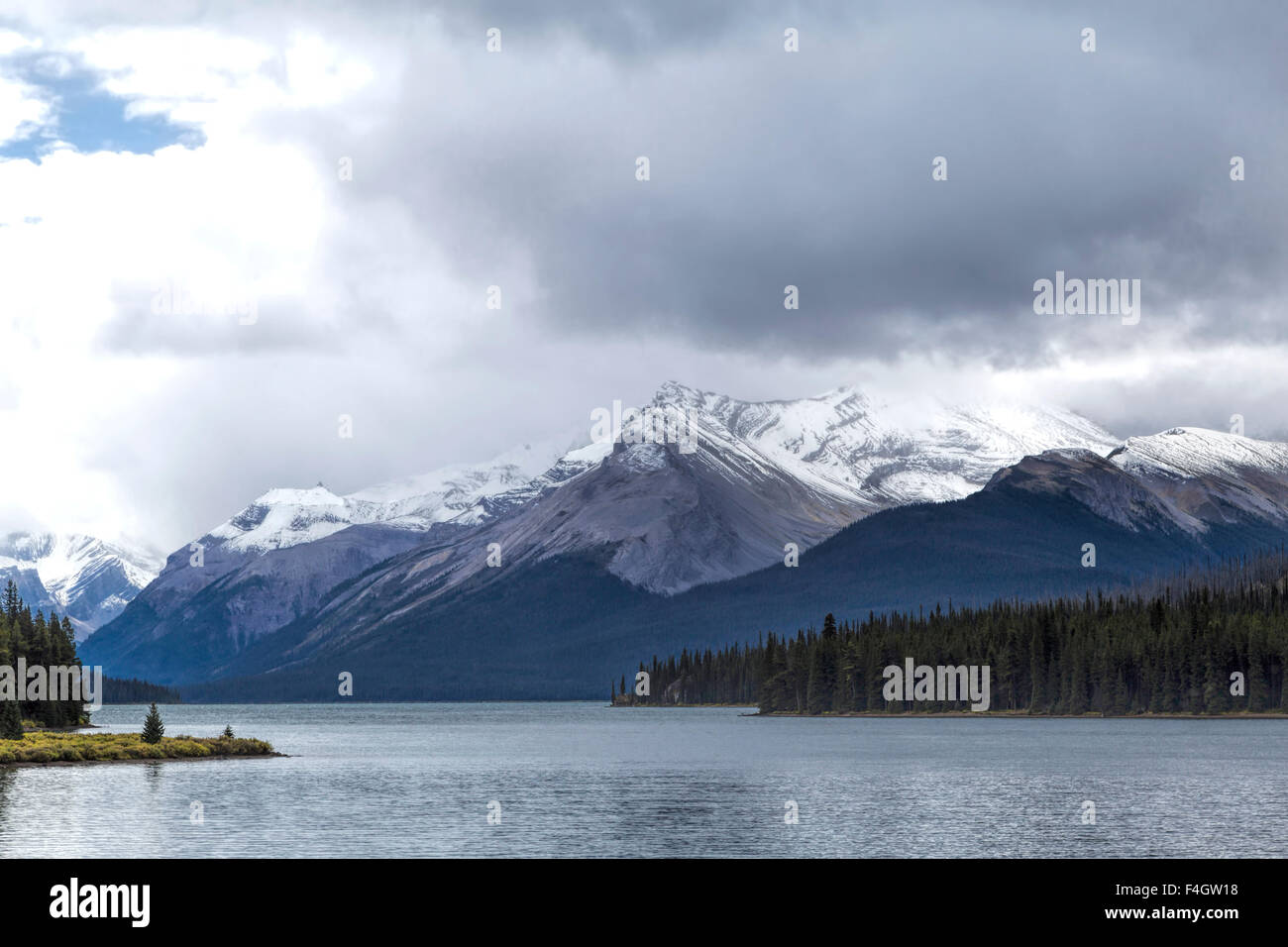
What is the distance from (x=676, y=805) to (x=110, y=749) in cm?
6657

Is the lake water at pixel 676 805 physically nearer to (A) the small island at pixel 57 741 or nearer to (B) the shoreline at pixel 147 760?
(B) the shoreline at pixel 147 760

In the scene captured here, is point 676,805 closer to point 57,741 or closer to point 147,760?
point 147,760

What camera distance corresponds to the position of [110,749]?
14575 cm

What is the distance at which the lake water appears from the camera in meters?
79.2

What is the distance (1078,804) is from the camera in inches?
3967

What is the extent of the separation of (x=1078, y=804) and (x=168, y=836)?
186ft

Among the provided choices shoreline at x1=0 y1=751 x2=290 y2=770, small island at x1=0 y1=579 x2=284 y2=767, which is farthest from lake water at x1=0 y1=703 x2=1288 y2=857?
small island at x1=0 y1=579 x2=284 y2=767

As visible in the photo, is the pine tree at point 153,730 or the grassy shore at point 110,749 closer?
the grassy shore at point 110,749

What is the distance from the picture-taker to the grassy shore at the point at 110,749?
137 m

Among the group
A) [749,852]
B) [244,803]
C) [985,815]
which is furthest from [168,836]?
[985,815]

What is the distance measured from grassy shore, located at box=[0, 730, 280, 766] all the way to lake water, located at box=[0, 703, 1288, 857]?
357 cm

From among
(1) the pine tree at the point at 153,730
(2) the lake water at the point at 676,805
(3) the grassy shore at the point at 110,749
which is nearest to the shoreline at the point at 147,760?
(3) the grassy shore at the point at 110,749

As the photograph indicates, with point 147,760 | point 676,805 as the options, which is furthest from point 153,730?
point 676,805

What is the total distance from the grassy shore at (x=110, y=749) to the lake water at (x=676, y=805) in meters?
3.57
